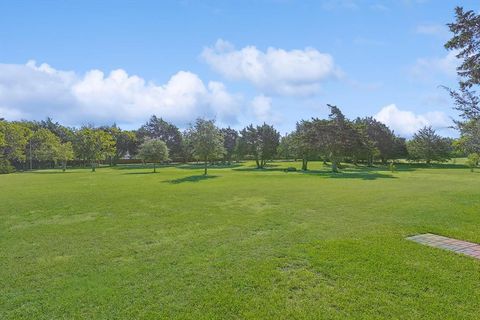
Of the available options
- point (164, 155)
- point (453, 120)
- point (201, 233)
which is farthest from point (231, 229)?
point (164, 155)

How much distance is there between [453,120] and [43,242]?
1317 cm

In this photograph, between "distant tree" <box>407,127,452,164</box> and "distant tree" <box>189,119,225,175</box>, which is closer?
"distant tree" <box>189,119,225,175</box>

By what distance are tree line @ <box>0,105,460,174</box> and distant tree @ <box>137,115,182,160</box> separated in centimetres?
29

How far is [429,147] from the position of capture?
64.9m

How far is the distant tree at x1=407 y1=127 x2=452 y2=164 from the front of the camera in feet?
213

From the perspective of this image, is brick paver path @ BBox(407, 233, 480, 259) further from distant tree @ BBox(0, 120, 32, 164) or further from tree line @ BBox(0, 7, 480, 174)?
distant tree @ BBox(0, 120, 32, 164)

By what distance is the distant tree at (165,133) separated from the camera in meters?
90.7

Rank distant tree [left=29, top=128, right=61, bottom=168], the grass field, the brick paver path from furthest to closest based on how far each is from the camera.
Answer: distant tree [left=29, top=128, right=61, bottom=168], the brick paver path, the grass field

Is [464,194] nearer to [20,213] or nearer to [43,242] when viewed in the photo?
[43,242]

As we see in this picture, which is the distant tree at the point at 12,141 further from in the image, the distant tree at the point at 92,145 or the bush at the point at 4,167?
the distant tree at the point at 92,145

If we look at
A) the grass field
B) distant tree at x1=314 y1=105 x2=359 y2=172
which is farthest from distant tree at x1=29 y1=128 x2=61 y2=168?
the grass field

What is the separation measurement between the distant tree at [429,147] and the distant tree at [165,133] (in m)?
58.7

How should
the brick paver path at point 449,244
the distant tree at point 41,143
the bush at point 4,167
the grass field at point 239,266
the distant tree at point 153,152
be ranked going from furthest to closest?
the distant tree at point 41,143, the bush at point 4,167, the distant tree at point 153,152, the brick paver path at point 449,244, the grass field at point 239,266

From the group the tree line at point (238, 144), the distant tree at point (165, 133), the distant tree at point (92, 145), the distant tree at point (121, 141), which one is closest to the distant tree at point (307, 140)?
the tree line at point (238, 144)
